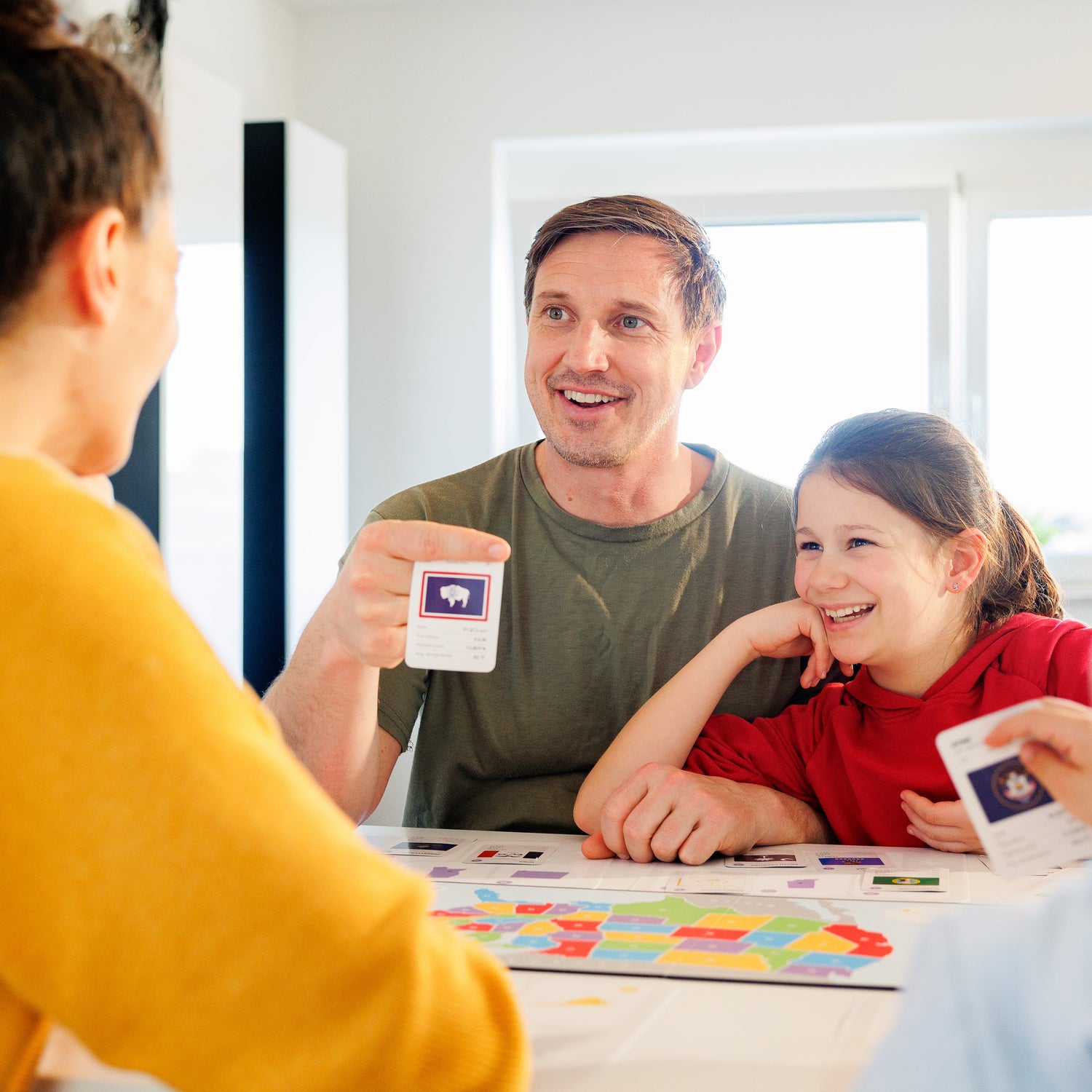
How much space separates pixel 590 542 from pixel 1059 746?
2.87 feet

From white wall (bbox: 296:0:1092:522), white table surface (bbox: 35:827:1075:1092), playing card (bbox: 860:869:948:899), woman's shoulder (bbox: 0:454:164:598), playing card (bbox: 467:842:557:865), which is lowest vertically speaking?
playing card (bbox: 467:842:557:865)

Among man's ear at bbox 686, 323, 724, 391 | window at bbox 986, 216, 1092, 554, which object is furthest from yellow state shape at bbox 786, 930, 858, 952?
window at bbox 986, 216, 1092, 554

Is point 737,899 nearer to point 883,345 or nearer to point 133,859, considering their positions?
point 133,859

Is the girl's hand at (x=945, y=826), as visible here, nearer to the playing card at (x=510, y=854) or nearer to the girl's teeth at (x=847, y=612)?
the girl's teeth at (x=847, y=612)

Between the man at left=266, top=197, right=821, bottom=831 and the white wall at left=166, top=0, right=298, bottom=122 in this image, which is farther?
the white wall at left=166, top=0, right=298, bottom=122

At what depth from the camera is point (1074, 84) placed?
3131 millimetres

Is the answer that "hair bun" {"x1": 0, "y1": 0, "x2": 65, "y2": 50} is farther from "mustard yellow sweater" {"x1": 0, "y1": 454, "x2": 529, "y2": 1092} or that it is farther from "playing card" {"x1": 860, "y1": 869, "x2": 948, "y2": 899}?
"playing card" {"x1": 860, "y1": 869, "x2": 948, "y2": 899}

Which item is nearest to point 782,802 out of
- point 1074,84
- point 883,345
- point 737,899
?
point 737,899

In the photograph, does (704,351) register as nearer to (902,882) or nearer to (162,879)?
(902,882)

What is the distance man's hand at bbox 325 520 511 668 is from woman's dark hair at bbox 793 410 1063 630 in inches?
22.3

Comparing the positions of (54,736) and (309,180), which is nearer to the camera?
(54,736)

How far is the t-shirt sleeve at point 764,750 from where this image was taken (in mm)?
1369

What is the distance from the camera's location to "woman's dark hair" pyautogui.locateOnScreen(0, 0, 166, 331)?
0.61m

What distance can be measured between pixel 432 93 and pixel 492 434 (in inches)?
40.9
